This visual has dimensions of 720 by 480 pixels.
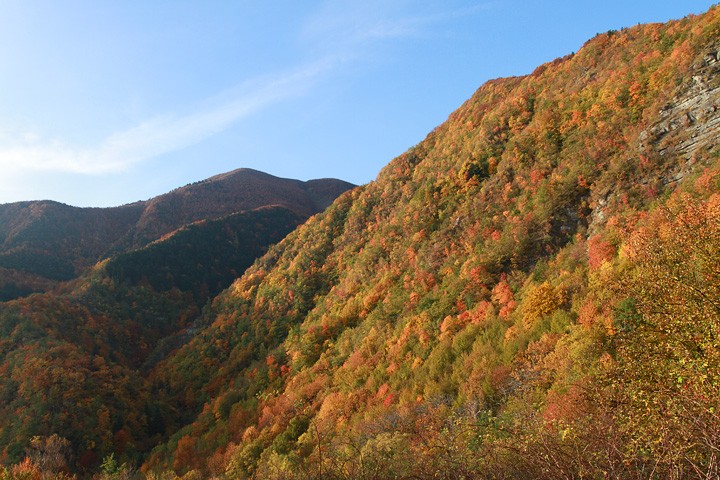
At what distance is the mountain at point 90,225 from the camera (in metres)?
80.1

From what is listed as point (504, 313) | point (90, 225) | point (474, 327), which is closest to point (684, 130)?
point (504, 313)

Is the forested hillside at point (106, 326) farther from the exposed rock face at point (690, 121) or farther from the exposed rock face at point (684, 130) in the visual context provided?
the exposed rock face at point (690, 121)

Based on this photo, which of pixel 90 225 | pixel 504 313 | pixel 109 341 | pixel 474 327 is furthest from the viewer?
pixel 90 225

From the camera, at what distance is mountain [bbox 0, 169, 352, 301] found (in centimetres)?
8006

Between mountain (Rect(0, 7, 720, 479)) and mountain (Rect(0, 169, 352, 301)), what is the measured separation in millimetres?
33736

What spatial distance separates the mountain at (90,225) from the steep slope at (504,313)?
53030 millimetres

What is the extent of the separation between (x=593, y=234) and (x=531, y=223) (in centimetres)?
435

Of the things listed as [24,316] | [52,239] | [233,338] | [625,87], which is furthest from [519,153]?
[52,239]

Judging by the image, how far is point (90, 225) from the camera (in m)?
108

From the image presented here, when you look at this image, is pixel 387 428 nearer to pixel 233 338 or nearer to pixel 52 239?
pixel 233 338

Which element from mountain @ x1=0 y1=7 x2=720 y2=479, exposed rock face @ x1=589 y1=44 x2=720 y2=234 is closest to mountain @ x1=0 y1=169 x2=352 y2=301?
mountain @ x1=0 y1=7 x2=720 y2=479

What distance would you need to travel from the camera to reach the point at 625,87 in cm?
2983

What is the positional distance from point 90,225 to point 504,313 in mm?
117174

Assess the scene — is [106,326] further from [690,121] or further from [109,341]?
[690,121]
